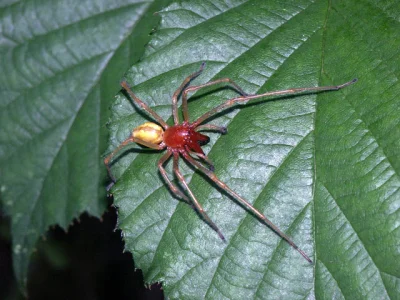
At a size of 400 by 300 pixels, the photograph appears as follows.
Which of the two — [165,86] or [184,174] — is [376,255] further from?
[165,86]

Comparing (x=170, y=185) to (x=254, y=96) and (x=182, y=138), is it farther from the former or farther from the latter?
(x=254, y=96)

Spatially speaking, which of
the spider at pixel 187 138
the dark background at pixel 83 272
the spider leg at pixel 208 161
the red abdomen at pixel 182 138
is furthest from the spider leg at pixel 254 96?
the dark background at pixel 83 272

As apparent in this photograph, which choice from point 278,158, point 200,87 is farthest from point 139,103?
point 278,158

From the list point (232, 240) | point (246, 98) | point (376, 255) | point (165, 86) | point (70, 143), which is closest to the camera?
point (376, 255)

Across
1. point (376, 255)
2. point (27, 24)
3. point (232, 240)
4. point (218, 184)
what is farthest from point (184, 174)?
point (27, 24)

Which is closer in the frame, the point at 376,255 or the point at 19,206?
the point at 376,255

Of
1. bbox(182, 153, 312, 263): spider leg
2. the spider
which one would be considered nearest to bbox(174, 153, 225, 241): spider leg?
the spider
